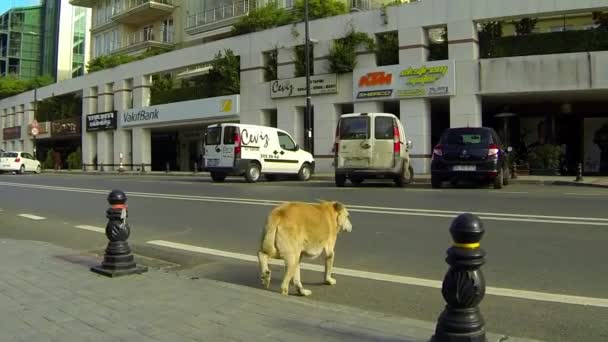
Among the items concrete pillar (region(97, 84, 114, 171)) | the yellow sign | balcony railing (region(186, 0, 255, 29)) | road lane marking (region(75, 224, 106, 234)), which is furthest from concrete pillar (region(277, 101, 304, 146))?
road lane marking (region(75, 224, 106, 234))

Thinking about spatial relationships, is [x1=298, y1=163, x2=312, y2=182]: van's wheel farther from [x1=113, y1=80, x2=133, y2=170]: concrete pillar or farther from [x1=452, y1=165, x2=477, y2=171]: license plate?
[x1=113, y1=80, x2=133, y2=170]: concrete pillar

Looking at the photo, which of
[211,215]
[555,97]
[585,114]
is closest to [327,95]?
[555,97]

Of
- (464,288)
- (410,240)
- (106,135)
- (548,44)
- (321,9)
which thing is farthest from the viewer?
(106,135)

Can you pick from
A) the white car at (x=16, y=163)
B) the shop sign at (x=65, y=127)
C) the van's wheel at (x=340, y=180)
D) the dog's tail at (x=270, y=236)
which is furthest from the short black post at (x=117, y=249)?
the shop sign at (x=65, y=127)

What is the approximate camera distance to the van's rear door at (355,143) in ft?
52.9

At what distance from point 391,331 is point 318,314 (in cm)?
67

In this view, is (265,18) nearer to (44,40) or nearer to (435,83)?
(435,83)

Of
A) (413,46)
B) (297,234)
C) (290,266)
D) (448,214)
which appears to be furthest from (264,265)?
(413,46)

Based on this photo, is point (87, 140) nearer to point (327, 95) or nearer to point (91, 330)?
point (327, 95)

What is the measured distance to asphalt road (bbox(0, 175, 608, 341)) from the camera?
4.58m

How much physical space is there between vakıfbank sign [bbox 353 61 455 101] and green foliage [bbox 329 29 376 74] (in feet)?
1.90

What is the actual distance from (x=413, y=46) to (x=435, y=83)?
212 cm

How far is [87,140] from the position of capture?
148 feet

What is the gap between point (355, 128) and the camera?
53.4ft
